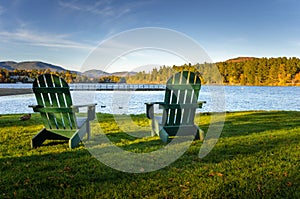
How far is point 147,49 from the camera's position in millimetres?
4711

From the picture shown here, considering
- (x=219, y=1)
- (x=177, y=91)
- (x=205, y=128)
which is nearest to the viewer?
(x=177, y=91)

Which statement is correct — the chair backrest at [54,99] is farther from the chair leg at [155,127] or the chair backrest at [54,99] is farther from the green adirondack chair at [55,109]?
the chair leg at [155,127]

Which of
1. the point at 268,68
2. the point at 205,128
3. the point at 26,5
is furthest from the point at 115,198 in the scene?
the point at 268,68

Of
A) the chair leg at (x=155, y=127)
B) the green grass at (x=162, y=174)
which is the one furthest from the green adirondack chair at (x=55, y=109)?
the chair leg at (x=155, y=127)

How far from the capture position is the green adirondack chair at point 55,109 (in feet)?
14.1

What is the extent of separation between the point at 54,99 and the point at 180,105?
2.29 meters

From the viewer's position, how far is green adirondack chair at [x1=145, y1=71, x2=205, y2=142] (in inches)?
182

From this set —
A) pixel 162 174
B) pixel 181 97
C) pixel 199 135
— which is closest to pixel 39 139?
pixel 162 174

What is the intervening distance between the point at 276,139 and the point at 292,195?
2.65 m

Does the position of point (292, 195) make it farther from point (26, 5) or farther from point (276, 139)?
point (26, 5)

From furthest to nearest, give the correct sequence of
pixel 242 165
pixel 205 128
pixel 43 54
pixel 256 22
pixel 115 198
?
1. pixel 43 54
2. pixel 256 22
3. pixel 205 128
4. pixel 242 165
5. pixel 115 198

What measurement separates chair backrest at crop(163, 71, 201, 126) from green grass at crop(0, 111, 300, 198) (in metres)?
0.51

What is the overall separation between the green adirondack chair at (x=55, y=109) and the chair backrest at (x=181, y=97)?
1.65 metres

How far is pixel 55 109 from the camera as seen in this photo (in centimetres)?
434
